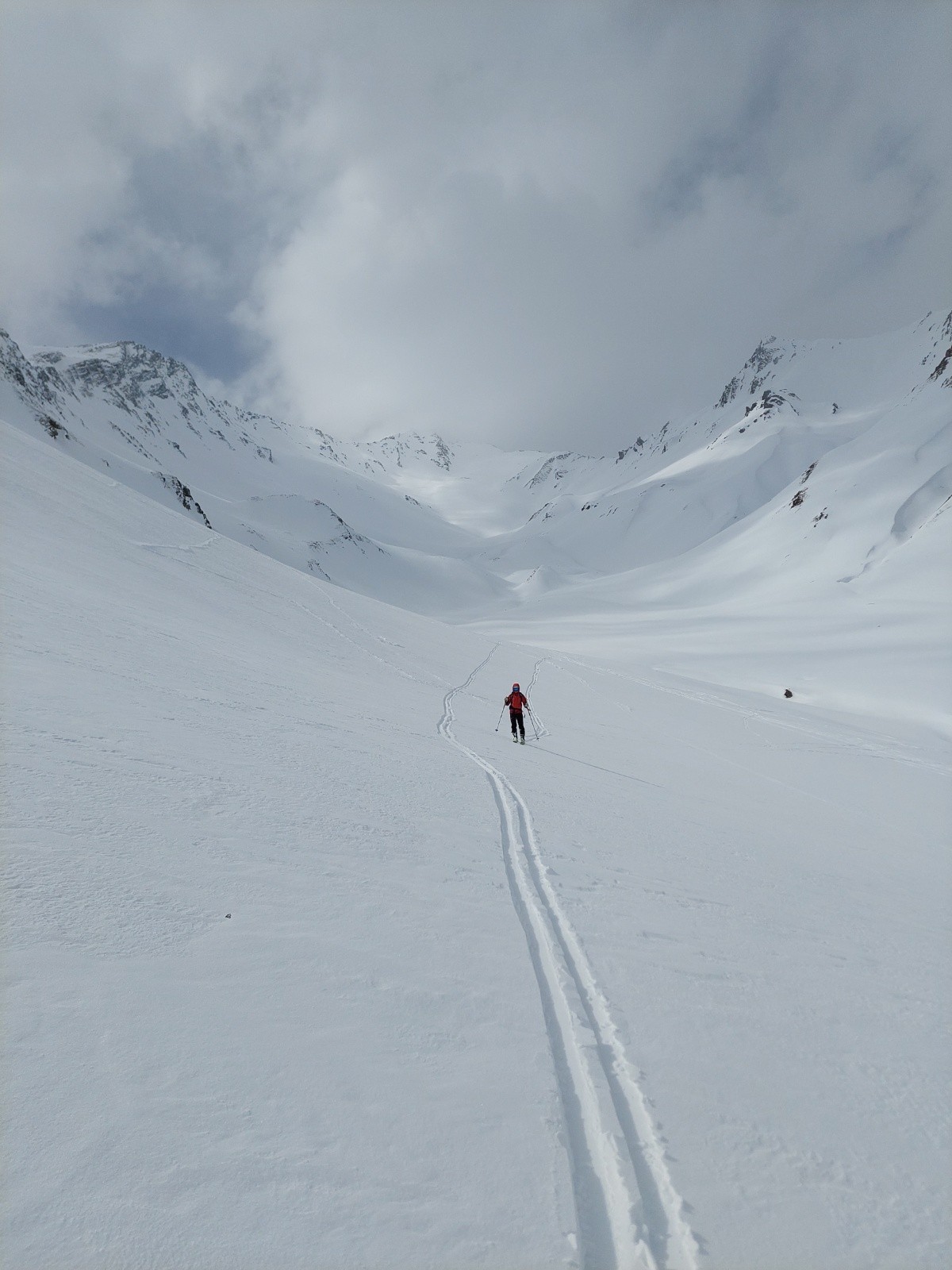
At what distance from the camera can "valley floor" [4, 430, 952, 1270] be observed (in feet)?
8.83

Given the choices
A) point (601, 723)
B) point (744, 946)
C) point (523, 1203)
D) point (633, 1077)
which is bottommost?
point (523, 1203)

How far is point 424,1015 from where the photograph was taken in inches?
153

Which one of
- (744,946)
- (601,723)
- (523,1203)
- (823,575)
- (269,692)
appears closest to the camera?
(523,1203)

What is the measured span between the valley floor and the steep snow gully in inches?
0.6

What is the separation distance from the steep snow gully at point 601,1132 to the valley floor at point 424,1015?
2cm

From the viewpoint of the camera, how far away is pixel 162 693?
9461 mm

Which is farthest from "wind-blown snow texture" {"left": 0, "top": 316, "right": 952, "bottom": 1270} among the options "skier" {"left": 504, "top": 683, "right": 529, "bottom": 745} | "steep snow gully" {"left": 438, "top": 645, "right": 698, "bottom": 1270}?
"skier" {"left": 504, "top": 683, "right": 529, "bottom": 745}

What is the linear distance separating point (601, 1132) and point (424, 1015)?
119 centimetres

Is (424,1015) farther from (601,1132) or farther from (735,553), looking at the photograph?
(735,553)

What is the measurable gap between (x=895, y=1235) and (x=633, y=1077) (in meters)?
1.34

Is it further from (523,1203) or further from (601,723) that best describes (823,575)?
(523,1203)

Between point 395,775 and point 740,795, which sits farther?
point 740,795

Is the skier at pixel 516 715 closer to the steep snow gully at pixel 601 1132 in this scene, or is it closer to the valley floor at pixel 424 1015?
the valley floor at pixel 424 1015

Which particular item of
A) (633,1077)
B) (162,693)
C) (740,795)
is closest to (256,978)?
(633,1077)
